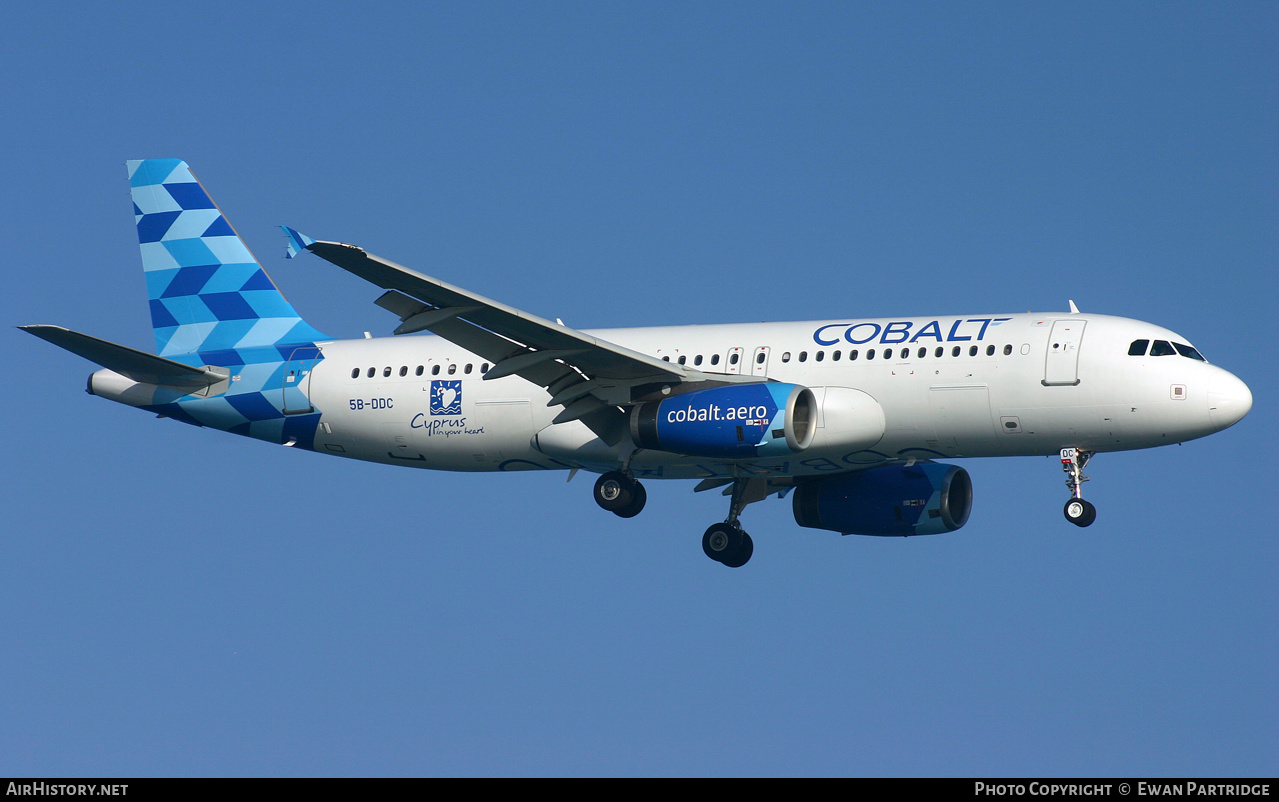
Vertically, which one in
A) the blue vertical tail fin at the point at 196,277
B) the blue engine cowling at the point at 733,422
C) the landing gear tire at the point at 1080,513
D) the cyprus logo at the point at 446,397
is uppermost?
the blue vertical tail fin at the point at 196,277

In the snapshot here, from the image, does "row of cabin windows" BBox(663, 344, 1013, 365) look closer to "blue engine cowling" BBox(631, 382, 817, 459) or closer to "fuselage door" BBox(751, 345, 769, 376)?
"fuselage door" BBox(751, 345, 769, 376)

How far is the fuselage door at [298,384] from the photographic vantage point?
40062 millimetres

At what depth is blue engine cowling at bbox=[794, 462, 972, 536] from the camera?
39.4m

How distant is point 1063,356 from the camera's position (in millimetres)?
33906

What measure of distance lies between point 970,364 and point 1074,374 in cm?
217

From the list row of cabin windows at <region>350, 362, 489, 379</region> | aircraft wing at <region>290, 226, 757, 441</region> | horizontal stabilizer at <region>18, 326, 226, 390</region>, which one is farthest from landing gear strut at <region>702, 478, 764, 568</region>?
horizontal stabilizer at <region>18, 326, 226, 390</region>

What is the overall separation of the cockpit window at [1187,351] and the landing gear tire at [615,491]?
12390mm

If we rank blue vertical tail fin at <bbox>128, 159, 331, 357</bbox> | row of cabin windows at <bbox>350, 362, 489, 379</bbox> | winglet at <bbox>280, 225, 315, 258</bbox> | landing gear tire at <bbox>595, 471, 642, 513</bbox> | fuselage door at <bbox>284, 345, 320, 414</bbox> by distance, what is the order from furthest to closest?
1. blue vertical tail fin at <bbox>128, 159, 331, 357</bbox>
2. fuselage door at <bbox>284, 345, 320, 414</bbox>
3. row of cabin windows at <bbox>350, 362, 489, 379</bbox>
4. landing gear tire at <bbox>595, 471, 642, 513</bbox>
5. winglet at <bbox>280, 225, 315, 258</bbox>

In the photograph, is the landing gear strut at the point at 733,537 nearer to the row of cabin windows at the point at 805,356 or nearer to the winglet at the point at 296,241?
the row of cabin windows at the point at 805,356

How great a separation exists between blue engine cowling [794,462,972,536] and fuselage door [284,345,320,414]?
12974mm

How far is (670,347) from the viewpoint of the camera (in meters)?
37.7

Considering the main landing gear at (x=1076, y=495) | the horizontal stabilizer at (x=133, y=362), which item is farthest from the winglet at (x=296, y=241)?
the main landing gear at (x=1076, y=495)
